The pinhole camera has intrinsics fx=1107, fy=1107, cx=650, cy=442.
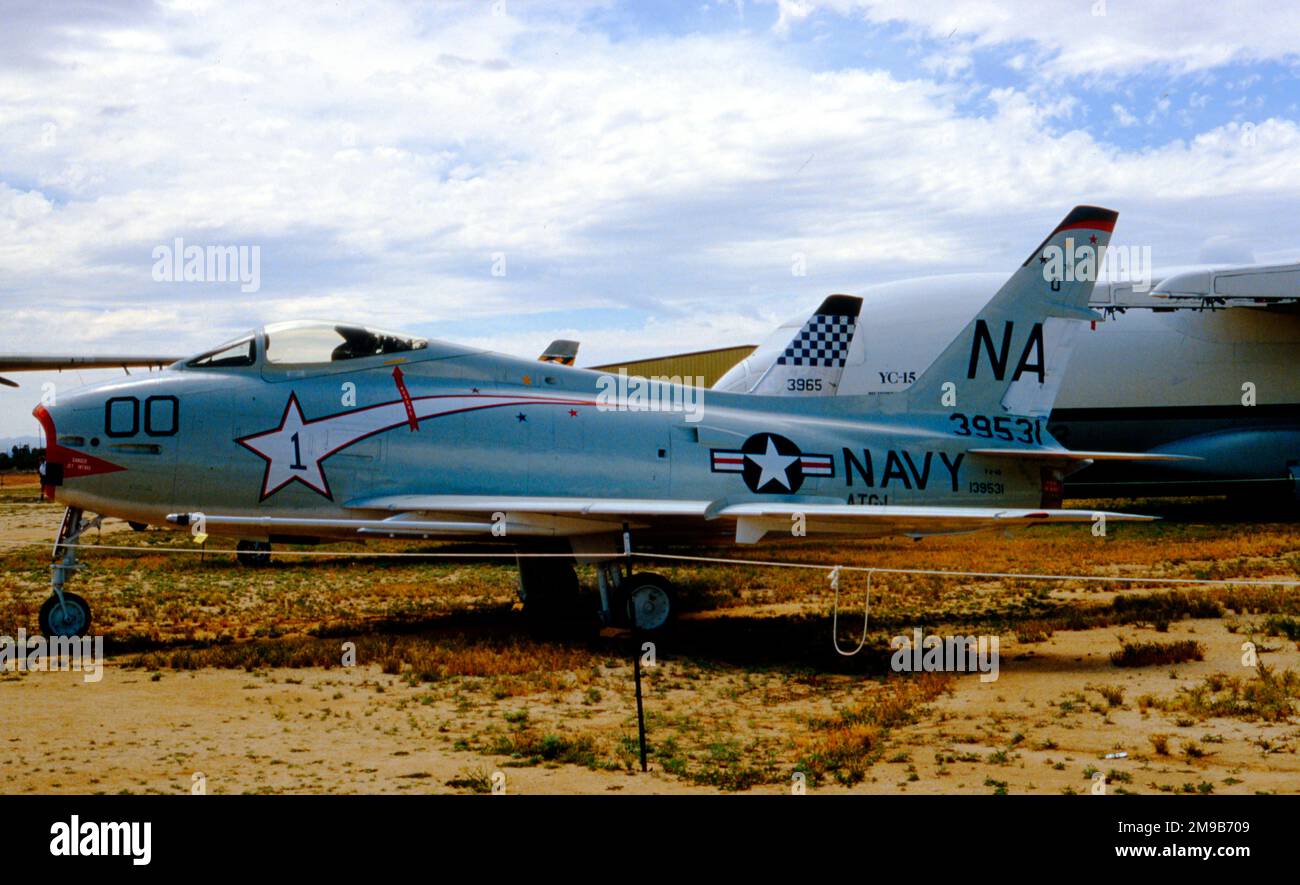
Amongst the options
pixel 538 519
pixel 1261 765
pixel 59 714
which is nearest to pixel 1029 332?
pixel 538 519

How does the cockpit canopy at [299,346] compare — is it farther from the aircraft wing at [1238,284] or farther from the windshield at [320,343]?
the aircraft wing at [1238,284]

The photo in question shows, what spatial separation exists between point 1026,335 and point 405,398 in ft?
28.0

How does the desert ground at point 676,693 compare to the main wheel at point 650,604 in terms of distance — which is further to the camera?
the main wheel at point 650,604

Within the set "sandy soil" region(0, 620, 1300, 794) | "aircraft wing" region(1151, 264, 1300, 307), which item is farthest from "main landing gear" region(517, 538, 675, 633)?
"aircraft wing" region(1151, 264, 1300, 307)

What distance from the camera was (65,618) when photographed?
38.7 ft

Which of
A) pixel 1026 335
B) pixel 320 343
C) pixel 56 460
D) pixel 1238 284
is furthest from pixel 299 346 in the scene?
pixel 1238 284

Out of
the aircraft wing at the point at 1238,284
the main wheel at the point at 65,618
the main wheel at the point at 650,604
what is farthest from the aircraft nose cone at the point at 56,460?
the aircraft wing at the point at 1238,284

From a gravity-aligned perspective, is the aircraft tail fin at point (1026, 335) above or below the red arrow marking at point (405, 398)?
above

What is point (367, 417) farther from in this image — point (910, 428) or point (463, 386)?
point (910, 428)

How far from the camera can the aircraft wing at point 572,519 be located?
12.0 meters

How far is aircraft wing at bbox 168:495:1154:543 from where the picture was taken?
1202 centimetres

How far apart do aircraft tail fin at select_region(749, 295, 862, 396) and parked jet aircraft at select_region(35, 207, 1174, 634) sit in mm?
936
